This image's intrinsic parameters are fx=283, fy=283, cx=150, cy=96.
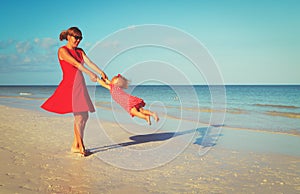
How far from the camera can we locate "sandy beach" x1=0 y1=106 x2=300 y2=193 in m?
3.97

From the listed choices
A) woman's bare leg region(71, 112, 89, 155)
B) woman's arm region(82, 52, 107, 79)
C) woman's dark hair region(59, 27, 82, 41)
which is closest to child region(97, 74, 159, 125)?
woman's arm region(82, 52, 107, 79)

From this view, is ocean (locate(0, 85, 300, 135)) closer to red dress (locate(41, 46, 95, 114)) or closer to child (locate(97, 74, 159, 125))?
child (locate(97, 74, 159, 125))

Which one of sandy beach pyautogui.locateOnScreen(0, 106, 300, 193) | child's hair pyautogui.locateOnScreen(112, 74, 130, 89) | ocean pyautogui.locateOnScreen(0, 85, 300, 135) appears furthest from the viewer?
ocean pyautogui.locateOnScreen(0, 85, 300, 135)

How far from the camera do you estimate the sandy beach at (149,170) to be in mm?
3969

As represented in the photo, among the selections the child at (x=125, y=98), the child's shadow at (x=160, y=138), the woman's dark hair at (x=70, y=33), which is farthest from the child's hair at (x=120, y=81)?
the child's shadow at (x=160, y=138)

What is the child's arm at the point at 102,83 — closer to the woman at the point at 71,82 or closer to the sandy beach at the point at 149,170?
the woman at the point at 71,82

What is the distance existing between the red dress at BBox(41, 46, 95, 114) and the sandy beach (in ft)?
3.17

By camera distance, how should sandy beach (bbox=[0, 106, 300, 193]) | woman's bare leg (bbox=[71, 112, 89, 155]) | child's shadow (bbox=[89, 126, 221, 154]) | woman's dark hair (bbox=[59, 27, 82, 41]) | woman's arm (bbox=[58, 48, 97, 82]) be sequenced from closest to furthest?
sandy beach (bbox=[0, 106, 300, 193]) < woman's arm (bbox=[58, 48, 97, 82]) < woman's dark hair (bbox=[59, 27, 82, 41]) < woman's bare leg (bbox=[71, 112, 89, 155]) < child's shadow (bbox=[89, 126, 221, 154])

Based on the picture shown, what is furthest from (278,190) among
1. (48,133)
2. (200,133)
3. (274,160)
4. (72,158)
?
(48,133)

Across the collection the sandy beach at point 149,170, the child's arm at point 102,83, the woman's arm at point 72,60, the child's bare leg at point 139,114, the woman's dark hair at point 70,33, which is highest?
the woman's dark hair at point 70,33

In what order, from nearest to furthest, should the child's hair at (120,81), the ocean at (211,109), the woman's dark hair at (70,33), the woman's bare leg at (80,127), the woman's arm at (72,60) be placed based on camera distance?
the woman's arm at (72,60), the woman's dark hair at (70,33), the child's hair at (120,81), the woman's bare leg at (80,127), the ocean at (211,109)

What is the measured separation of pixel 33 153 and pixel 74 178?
1.88 m

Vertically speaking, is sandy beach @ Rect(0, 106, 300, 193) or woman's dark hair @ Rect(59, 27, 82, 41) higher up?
woman's dark hair @ Rect(59, 27, 82, 41)

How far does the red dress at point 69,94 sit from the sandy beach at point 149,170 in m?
0.97
